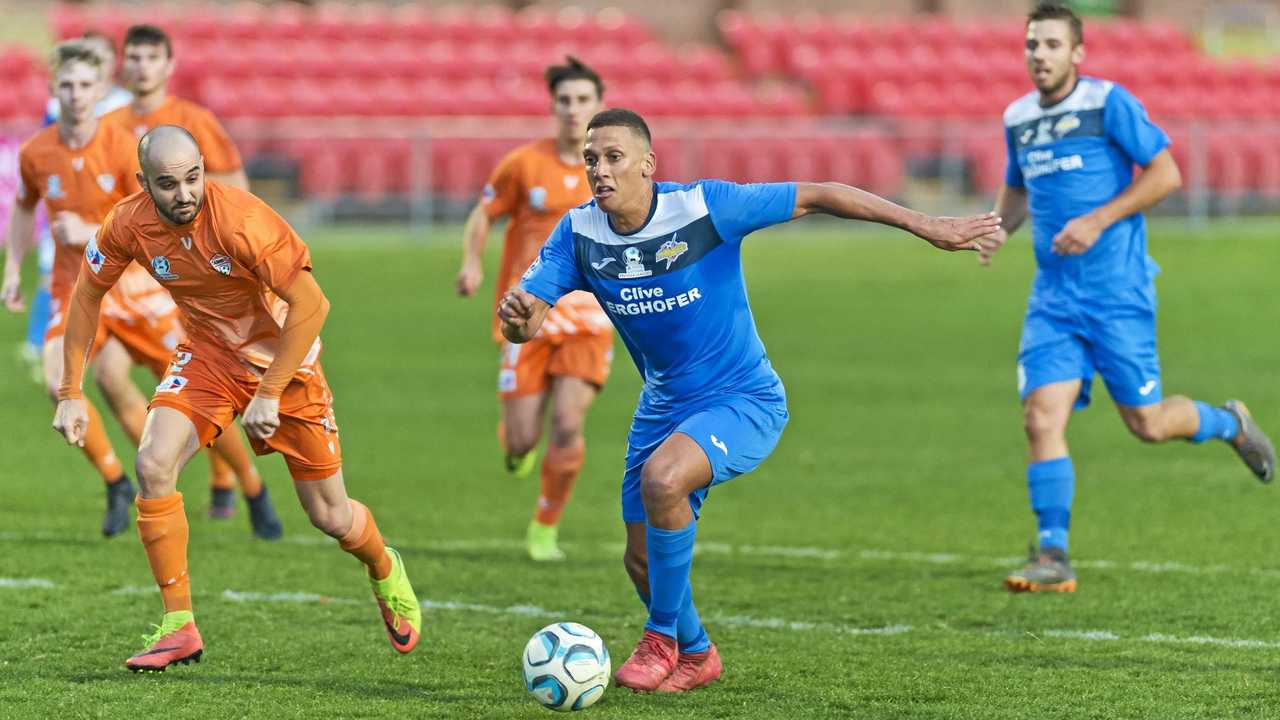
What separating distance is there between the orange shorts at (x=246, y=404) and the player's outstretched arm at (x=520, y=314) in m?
0.93

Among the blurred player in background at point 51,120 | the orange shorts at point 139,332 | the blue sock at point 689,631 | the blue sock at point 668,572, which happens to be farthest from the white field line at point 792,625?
the blurred player in background at point 51,120

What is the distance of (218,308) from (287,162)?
17.2 meters

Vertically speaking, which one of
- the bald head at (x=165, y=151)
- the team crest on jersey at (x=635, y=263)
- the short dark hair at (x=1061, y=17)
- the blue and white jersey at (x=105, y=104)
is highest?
the short dark hair at (x=1061, y=17)

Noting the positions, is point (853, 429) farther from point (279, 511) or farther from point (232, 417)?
point (232, 417)

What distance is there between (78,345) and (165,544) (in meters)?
0.83

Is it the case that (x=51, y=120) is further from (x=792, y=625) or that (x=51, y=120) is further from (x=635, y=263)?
(x=792, y=625)

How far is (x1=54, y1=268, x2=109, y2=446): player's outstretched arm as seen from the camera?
671 centimetres

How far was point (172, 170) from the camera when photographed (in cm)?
632

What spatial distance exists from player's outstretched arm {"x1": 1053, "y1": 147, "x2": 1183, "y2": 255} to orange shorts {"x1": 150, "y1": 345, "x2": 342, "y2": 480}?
3445mm

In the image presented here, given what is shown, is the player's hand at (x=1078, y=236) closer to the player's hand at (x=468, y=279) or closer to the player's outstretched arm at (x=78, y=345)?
the player's hand at (x=468, y=279)

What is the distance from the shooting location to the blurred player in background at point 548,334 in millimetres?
9289

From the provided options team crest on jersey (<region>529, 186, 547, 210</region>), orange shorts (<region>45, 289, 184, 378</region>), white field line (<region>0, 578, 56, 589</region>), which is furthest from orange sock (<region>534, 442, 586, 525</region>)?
white field line (<region>0, 578, 56, 589</region>)

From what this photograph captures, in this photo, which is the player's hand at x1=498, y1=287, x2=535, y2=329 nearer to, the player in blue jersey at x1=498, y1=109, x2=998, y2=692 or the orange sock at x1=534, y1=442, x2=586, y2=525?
the player in blue jersey at x1=498, y1=109, x2=998, y2=692

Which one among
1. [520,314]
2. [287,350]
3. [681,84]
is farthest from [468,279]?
[681,84]
